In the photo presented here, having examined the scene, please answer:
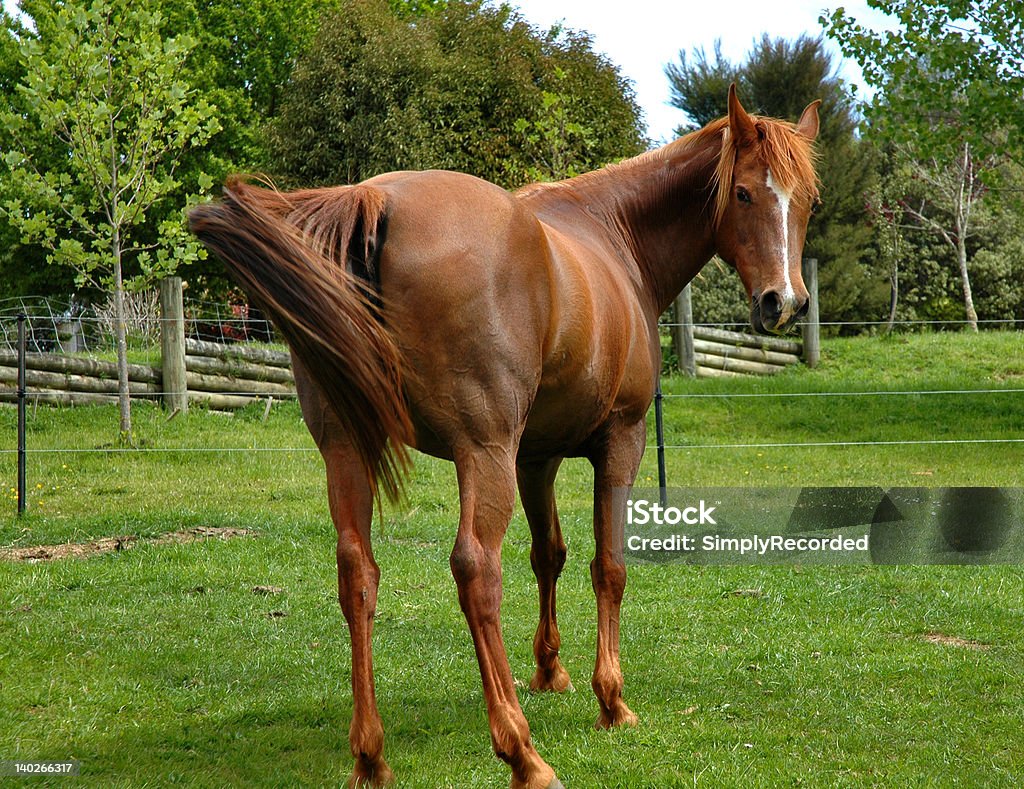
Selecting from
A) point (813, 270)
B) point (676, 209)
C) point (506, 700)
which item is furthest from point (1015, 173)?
point (506, 700)

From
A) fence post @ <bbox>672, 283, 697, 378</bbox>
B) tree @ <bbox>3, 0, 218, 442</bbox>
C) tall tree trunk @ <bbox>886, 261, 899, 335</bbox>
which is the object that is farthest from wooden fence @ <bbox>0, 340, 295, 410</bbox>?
tall tree trunk @ <bbox>886, 261, 899, 335</bbox>

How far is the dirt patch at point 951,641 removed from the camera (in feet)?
17.3

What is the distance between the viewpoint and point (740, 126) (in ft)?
13.3

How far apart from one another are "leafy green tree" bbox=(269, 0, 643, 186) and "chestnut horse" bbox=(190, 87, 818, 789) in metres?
Answer: 12.0

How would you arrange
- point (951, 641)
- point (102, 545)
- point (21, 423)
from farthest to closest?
point (21, 423) < point (102, 545) < point (951, 641)

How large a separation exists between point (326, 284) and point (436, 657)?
8.66 feet

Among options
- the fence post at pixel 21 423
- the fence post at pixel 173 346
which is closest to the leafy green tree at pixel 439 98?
the fence post at pixel 173 346

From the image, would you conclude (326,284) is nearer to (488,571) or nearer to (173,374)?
(488,571)

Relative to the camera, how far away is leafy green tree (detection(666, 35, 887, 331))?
2327 centimetres

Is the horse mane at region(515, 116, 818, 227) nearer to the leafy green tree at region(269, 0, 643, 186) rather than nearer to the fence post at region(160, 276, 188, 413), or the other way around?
the fence post at region(160, 276, 188, 413)

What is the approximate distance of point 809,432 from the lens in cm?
1288

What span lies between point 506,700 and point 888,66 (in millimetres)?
11547

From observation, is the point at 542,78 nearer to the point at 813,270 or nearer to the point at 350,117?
the point at 350,117

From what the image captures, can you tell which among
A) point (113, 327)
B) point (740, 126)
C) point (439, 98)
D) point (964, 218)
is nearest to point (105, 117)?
point (113, 327)
